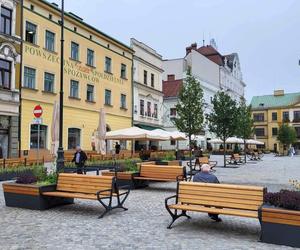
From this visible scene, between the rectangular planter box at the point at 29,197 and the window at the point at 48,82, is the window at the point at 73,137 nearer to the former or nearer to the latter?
the window at the point at 48,82

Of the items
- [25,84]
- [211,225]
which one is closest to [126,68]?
[25,84]

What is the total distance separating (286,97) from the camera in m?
90.7

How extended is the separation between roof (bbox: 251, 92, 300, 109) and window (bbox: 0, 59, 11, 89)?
75.1m

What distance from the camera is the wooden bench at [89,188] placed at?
8.53m

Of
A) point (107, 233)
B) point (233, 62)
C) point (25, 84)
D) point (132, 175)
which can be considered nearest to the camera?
point (107, 233)

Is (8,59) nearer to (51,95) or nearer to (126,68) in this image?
(51,95)

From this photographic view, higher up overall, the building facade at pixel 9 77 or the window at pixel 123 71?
the window at pixel 123 71

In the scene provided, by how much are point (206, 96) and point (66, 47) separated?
1311 inches

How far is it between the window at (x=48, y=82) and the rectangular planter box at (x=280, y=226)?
2294 cm

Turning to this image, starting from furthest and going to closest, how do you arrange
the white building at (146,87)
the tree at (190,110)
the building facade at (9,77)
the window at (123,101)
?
the white building at (146,87)
the window at (123,101)
the building facade at (9,77)
the tree at (190,110)

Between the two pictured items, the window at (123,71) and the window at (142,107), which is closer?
the window at (123,71)

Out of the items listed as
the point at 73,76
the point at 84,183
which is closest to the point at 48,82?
the point at 73,76


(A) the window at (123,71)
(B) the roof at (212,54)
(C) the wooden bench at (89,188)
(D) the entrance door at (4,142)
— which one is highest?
(B) the roof at (212,54)

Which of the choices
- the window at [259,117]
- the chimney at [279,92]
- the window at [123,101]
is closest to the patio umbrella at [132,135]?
the window at [123,101]
